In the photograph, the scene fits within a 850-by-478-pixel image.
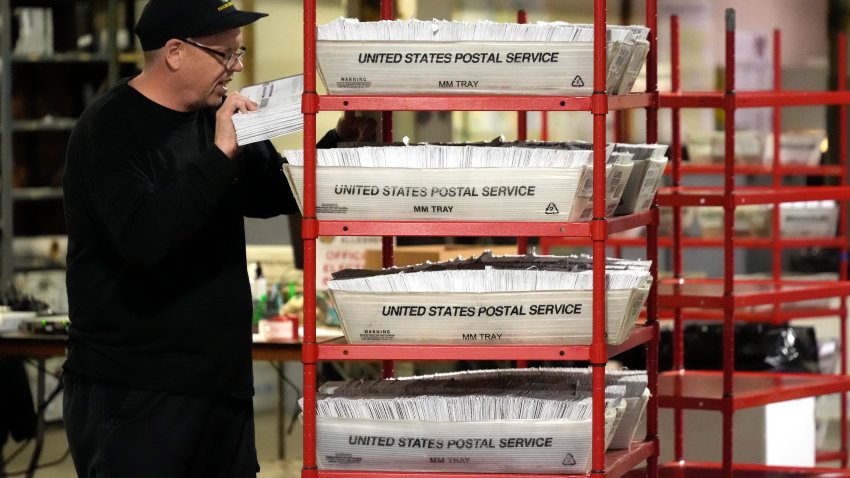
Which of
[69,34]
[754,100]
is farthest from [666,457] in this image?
[69,34]

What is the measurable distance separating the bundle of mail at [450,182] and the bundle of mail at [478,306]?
5.3 inches

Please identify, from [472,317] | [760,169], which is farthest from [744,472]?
[472,317]

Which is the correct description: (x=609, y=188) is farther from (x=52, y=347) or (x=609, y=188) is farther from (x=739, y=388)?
(x=52, y=347)

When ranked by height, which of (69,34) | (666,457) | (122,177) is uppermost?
(69,34)

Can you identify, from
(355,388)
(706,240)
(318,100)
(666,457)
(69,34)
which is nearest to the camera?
(318,100)

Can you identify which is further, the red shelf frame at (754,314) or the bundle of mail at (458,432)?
the red shelf frame at (754,314)

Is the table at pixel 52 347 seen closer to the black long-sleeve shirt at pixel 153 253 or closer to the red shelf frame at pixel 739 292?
the red shelf frame at pixel 739 292

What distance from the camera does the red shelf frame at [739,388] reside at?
452cm

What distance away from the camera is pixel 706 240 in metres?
6.57

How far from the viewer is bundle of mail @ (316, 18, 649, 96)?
9.68 ft

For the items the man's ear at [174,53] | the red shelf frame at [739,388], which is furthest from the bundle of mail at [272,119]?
the red shelf frame at [739,388]

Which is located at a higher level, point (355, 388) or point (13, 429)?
point (355, 388)

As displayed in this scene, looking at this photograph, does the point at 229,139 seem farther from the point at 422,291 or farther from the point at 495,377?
the point at 495,377

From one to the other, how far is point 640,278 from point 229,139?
3.10 feet
